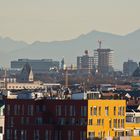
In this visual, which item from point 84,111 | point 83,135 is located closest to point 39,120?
point 84,111

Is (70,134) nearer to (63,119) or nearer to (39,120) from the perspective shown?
(63,119)

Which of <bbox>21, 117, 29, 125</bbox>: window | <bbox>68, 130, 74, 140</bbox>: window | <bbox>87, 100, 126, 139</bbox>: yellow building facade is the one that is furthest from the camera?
<bbox>21, 117, 29, 125</bbox>: window

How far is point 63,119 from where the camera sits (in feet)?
203

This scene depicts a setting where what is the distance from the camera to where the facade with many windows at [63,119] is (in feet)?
199

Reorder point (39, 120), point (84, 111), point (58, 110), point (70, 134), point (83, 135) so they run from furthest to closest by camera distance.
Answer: point (58, 110), point (39, 120), point (84, 111), point (70, 134), point (83, 135)

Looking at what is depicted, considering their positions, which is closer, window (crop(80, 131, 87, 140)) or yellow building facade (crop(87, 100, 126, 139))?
window (crop(80, 131, 87, 140))

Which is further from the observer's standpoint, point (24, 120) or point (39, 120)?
point (24, 120)

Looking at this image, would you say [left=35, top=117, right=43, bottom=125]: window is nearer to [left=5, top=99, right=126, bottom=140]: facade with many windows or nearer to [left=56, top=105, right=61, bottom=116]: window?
[left=5, top=99, right=126, bottom=140]: facade with many windows

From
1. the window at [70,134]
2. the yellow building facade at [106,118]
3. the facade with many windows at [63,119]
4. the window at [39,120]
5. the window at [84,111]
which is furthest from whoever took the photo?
the window at [39,120]

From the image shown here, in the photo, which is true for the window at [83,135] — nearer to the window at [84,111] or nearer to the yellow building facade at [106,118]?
the yellow building facade at [106,118]

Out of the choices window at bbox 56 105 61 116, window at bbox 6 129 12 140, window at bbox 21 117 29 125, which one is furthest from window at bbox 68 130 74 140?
window at bbox 6 129 12 140

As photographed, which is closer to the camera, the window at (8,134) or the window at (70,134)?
the window at (70,134)

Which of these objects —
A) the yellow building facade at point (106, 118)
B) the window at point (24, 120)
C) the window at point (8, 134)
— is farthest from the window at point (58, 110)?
the window at point (8, 134)

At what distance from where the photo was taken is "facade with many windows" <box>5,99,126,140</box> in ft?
199
